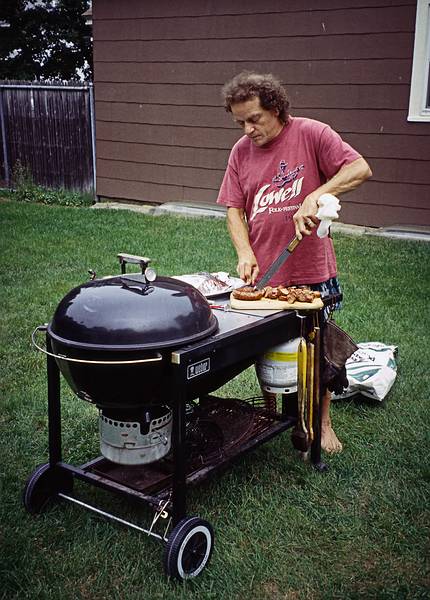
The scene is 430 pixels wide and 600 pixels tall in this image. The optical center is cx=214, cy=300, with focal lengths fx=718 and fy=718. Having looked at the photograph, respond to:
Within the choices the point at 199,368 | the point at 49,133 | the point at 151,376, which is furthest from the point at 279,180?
the point at 49,133

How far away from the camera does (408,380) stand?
4609 mm

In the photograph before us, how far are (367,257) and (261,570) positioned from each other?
538cm

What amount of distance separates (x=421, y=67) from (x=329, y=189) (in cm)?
589

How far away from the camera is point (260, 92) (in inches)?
131

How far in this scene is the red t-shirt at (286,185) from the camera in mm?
3441

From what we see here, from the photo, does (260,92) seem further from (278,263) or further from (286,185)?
(278,263)

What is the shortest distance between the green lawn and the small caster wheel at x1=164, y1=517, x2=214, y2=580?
48 millimetres

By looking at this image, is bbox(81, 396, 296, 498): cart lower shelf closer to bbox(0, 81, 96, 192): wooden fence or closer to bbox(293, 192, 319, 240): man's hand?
bbox(293, 192, 319, 240): man's hand

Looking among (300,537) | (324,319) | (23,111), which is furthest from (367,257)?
(23,111)

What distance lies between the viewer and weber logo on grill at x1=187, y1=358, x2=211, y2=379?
2619 mm

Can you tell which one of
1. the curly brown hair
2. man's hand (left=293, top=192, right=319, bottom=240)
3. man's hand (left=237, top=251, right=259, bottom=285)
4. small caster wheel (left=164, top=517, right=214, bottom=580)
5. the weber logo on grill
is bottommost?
small caster wheel (left=164, top=517, right=214, bottom=580)

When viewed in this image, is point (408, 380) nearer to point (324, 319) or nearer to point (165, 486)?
point (324, 319)

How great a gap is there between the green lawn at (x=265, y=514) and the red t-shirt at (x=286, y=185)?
977 mm

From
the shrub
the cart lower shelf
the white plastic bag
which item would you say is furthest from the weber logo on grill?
the shrub
